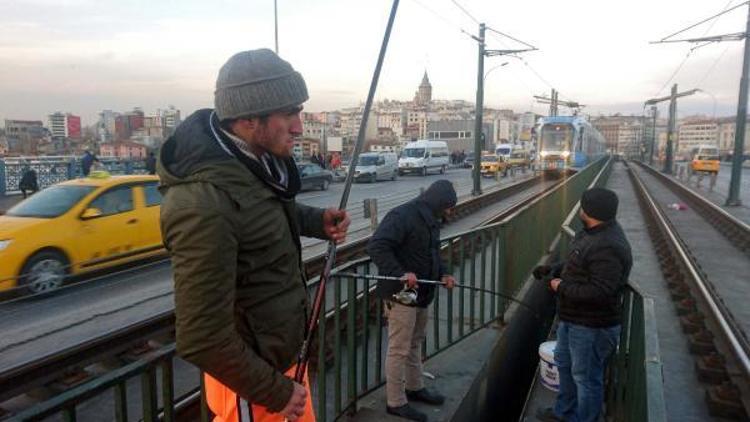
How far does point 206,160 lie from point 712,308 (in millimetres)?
8282

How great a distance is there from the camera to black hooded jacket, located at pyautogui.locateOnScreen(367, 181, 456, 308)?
164 inches

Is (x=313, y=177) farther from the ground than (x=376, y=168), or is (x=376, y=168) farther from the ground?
(x=376, y=168)

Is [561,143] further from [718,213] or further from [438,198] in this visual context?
[438,198]

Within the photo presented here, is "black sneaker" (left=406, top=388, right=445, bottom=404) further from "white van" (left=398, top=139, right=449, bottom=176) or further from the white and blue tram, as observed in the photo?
"white van" (left=398, top=139, right=449, bottom=176)

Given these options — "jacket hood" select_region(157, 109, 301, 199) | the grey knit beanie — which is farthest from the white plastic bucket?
the grey knit beanie

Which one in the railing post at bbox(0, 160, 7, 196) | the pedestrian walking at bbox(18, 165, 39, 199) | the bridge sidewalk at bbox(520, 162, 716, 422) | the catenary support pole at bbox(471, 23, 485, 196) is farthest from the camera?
the catenary support pole at bbox(471, 23, 485, 196)

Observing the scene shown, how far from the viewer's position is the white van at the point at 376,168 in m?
34.8

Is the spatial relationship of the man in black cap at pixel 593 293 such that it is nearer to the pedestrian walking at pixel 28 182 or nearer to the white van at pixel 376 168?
the pedestrian walking at pixel 28 182

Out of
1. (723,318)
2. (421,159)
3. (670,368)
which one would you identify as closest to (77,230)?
(670,368)

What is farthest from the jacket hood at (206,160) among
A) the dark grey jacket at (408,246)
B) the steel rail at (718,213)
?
the steel rail at (718,213)

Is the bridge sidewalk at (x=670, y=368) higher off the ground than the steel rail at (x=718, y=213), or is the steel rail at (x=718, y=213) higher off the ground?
the steel rail at (x=718, y=213)

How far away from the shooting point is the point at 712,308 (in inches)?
314

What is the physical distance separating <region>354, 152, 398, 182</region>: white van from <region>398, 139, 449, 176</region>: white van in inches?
169

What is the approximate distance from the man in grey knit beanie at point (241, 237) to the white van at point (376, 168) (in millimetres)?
31612
